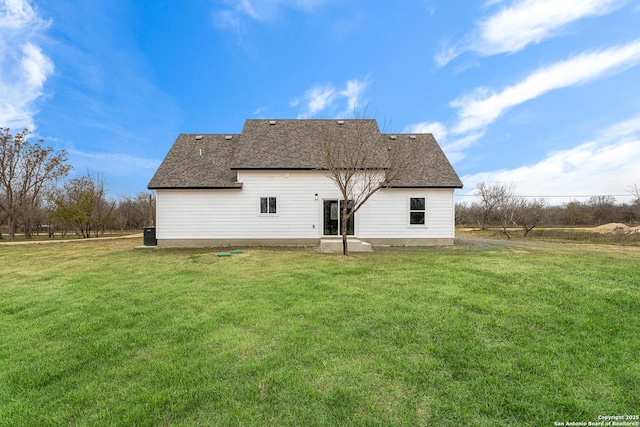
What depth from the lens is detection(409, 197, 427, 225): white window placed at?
1338 cm

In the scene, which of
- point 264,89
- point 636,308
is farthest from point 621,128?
point 264,89

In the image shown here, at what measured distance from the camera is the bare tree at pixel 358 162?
10391 mm

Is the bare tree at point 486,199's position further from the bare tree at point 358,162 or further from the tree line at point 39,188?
the tree line at point 39,188

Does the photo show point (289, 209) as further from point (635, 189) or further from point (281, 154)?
point (635, 189)

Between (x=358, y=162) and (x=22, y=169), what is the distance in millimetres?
28481

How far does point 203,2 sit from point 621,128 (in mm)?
28405

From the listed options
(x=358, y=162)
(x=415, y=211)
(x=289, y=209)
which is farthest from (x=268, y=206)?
(x=415, y=211)

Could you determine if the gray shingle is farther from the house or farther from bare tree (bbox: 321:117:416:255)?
bare tree (bbox: 321:117:416:255)

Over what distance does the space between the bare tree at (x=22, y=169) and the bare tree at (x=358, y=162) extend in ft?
80.8

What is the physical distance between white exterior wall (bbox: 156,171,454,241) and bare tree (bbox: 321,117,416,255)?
2.94 feet

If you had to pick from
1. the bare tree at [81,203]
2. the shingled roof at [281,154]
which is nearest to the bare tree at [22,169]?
the bare tree at [81,203]

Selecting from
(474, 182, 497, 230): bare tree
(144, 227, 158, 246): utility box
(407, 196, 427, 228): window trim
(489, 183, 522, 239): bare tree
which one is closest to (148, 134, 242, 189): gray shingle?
(144, 227, 158, 246): utility box

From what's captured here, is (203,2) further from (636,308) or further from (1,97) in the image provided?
(636,308)

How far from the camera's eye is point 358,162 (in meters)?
10.8
